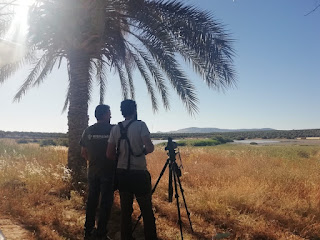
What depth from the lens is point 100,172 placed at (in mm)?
3844

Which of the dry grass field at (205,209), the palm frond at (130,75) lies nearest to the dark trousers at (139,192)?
the dry grass field at (205,209)

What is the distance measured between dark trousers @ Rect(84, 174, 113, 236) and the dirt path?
854 millimetres

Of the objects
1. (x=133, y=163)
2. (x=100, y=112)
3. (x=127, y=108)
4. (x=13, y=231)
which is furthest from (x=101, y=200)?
(x=13, y=231)

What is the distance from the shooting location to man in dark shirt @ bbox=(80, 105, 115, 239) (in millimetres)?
3826

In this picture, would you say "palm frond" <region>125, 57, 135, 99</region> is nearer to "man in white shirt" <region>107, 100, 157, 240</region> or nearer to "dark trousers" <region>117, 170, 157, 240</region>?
"man in white shirt" <region>107, 100, 157, 240</region>

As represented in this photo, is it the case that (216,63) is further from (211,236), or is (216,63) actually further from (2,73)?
(2,73)

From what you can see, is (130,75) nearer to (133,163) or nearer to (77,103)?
(77,103)

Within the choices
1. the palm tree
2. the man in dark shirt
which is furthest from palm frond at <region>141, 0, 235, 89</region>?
the man in dark shirt

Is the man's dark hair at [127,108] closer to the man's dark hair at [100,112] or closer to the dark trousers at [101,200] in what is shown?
the man's dark hair at [100,112]

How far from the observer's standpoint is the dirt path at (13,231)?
3.92 metres

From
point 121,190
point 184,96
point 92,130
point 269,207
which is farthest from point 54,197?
point 269,207

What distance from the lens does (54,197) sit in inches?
233

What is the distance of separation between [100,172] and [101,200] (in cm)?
38

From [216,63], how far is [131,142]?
12.9 ft
